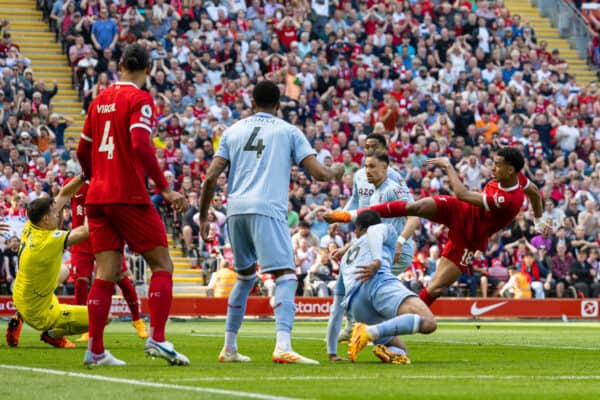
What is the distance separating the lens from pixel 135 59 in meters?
10.5

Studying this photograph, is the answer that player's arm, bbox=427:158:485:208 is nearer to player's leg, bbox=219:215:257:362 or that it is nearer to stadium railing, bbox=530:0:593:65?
player's leg, bbox=219:215:257:362

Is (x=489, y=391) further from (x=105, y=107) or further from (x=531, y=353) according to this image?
(x=531, y=353)

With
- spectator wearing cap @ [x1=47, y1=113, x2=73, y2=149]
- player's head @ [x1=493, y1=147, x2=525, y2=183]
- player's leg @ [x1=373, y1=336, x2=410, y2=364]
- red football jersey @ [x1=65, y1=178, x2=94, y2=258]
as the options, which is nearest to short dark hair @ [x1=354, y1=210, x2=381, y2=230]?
player's leg @ [x1=373, y1=336, x2=410, y2=364]

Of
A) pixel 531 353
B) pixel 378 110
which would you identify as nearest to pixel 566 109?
pixel 378 110

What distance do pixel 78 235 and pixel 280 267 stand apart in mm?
2626

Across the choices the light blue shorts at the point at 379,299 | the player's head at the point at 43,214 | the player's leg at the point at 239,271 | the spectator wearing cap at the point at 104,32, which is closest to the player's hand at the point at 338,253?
the light blue shorts at the point at 379,299

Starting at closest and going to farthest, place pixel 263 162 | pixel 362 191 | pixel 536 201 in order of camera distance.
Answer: pixel 263 162 < pixel 362 191 < pixel 536 201

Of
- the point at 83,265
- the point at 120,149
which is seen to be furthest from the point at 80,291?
the point at 120,149

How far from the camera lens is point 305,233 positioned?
27.5 m

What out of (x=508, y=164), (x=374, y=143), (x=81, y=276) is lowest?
(x=81, y=276)

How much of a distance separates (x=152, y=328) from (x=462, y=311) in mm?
17774

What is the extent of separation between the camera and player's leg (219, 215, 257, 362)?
10961 mm

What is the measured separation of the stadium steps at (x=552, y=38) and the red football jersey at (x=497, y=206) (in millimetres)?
28136

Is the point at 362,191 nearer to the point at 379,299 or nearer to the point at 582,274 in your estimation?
the point at 379,299
